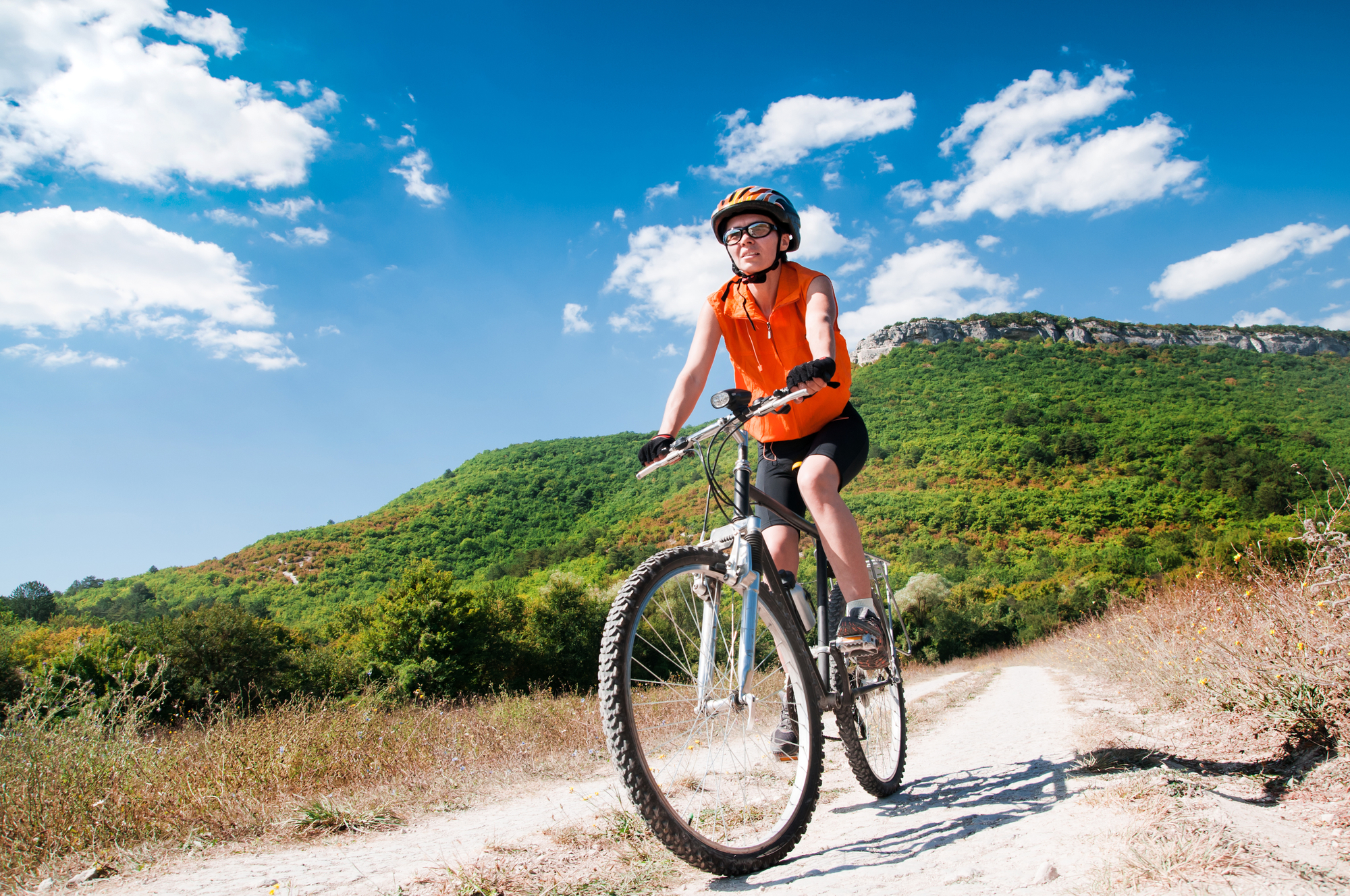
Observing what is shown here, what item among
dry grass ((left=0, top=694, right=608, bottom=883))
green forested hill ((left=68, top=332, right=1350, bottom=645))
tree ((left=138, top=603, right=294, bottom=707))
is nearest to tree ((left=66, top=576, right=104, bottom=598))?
green forested hill ((left=68, top=332, right=1350, bottom=645))

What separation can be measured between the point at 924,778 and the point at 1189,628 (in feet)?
10.6

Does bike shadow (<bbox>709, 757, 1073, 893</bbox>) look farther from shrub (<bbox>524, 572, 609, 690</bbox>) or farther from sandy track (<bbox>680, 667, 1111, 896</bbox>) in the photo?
shrub (<bbox>524, 572, 609, 690</bbox>)

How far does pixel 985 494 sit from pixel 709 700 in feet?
216

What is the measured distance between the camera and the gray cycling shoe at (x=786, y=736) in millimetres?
2354

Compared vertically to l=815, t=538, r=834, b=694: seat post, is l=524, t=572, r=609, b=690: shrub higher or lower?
lower

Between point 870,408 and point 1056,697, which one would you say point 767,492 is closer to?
point 1056,697

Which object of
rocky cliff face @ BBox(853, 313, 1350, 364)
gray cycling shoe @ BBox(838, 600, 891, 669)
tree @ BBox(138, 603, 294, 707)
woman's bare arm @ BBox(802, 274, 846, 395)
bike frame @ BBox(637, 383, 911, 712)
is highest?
rocky cliff face @ BBox(853, 313, 1350, 364)

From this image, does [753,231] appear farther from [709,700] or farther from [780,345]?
[709,700]

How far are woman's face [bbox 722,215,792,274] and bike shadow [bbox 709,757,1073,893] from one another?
7.16 ft

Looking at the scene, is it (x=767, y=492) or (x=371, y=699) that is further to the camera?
(x=371, y=699)

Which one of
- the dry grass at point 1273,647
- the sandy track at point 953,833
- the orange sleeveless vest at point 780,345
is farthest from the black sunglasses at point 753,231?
the dry grass at point 1273,647

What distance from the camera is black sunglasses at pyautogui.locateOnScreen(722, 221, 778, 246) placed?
2.64 metres

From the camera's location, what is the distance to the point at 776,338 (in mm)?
2676

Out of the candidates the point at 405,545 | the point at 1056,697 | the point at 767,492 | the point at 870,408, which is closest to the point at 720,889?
the point at 767,492
